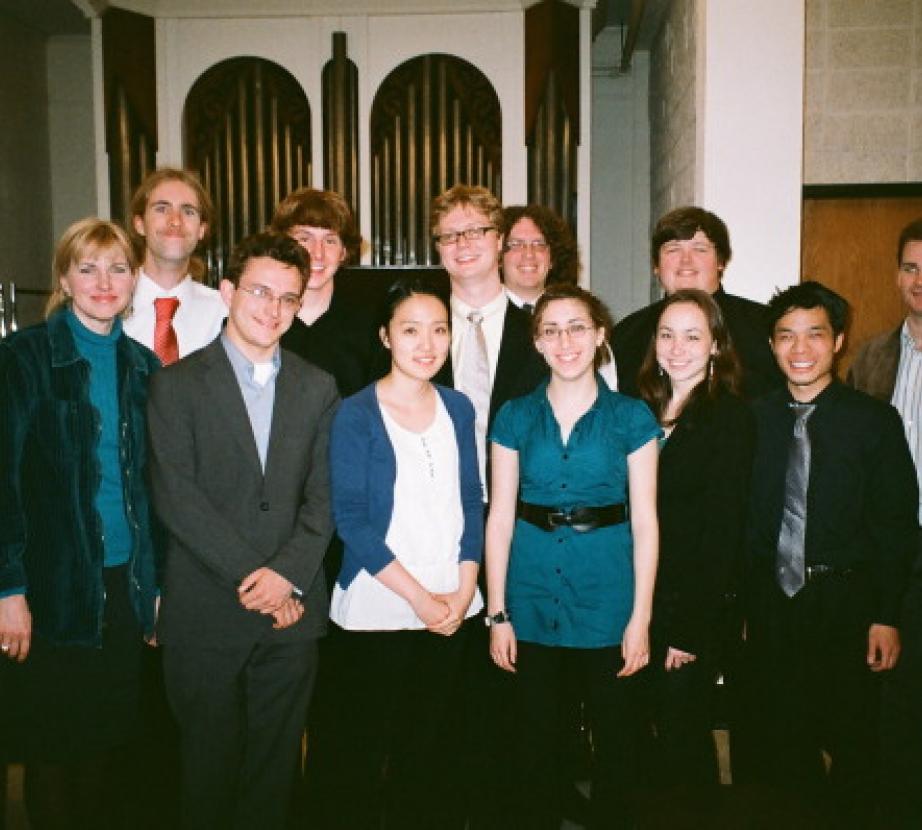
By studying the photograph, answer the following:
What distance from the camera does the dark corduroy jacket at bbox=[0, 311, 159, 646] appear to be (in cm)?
170

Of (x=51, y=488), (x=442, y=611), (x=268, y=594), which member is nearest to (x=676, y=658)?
(x=442, y=611)

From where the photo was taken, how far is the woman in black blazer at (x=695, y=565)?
1873 mm

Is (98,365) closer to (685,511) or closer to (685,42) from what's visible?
(685,511)

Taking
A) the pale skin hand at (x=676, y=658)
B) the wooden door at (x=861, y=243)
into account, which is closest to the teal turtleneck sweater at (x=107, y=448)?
the pale skin hand at (x=676, y=658)

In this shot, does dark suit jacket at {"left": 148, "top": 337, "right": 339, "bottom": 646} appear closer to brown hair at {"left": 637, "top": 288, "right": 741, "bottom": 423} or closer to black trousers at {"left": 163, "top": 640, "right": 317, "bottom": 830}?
black trousers at {"left": 163, "top": 640, "right": 317, "bottom": 830}

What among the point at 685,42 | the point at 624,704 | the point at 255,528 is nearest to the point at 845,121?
the point at 685,42

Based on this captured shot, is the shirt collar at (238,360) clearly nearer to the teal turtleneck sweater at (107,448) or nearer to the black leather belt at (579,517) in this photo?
the teal turtleneck sweater at (107,448)

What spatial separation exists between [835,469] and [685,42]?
2.63 metres

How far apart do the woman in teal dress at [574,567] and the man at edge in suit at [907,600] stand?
0.93 meters

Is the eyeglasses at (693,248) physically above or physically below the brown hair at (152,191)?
below

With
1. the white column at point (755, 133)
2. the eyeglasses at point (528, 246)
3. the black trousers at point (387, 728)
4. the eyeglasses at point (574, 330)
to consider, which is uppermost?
the white column at point (755, 133)

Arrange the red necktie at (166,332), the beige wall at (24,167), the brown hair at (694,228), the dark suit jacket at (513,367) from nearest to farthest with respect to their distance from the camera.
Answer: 1. the dark suit jacket at (513,367)
2. the red necktie at (166,332)
3. the brown hair at (694,228)
4. the beige wall at (24,167)

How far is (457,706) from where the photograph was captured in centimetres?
218

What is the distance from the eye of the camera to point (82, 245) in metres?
1.81
